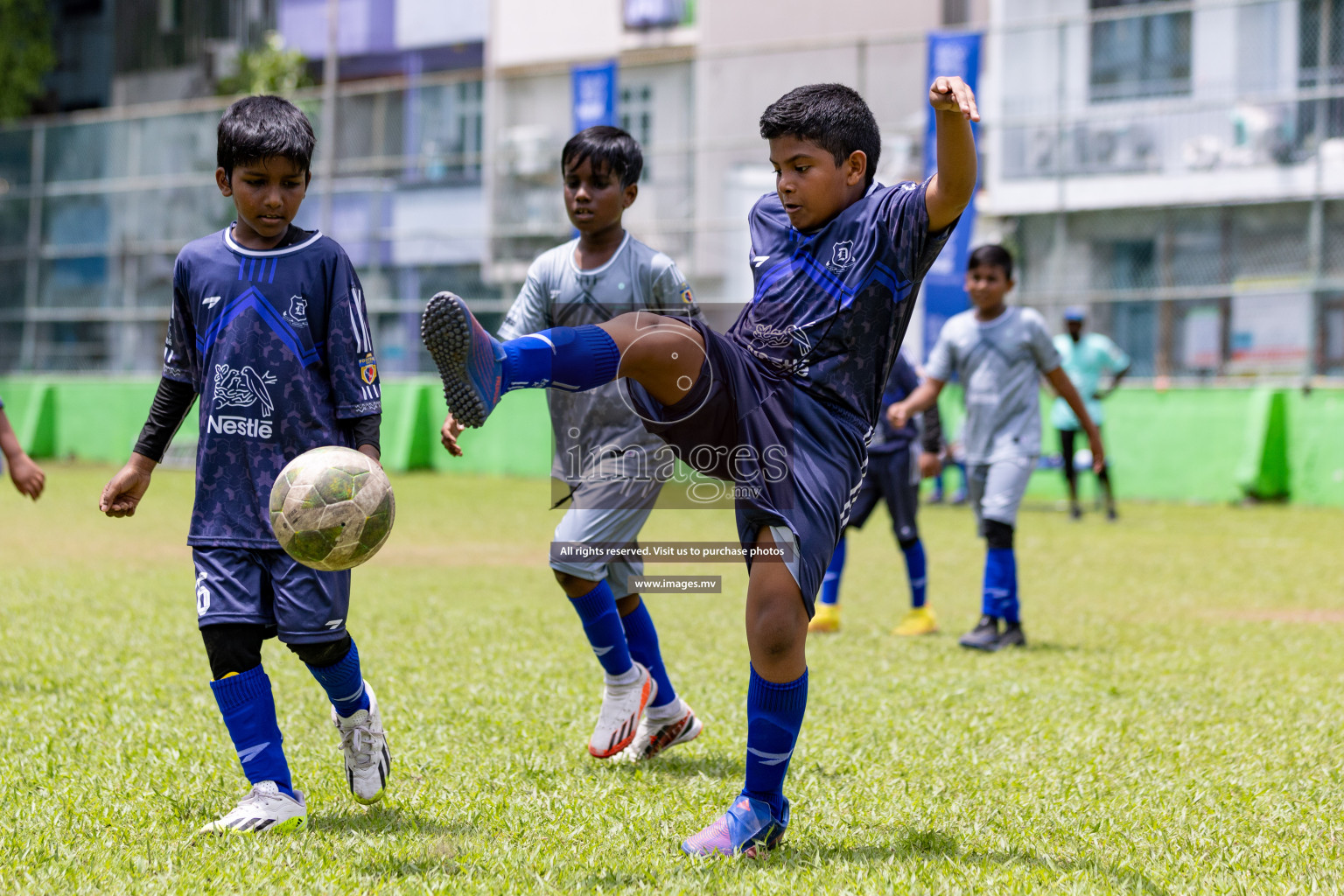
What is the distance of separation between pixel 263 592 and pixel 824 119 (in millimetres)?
1962

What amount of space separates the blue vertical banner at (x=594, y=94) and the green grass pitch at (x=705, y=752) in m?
11.5

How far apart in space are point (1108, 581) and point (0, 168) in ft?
80.5

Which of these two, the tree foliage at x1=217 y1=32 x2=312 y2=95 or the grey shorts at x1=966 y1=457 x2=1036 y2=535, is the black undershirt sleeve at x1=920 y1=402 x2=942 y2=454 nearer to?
the grey shorts at x1=966 y1=457 x2=1036 y2=535

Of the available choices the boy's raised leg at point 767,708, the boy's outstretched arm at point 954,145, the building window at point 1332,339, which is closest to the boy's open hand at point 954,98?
the boy's outstretched arm at point 954,145

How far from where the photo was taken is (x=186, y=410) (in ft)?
13.5

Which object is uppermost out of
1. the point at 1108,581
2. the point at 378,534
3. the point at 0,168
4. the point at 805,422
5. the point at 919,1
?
the point at 919,1

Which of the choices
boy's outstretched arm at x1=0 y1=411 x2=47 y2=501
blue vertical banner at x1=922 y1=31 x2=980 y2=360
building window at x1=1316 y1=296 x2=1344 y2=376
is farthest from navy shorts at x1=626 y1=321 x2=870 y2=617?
building window at x1=1316 y1=296 x2=1344 y2=376

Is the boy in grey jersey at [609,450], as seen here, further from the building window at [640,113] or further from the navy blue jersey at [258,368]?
the building window at [640,113]

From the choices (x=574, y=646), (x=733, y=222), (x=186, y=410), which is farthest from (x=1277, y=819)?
(x=733, y=222)

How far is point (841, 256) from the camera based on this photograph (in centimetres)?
365

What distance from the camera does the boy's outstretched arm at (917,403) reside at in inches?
292

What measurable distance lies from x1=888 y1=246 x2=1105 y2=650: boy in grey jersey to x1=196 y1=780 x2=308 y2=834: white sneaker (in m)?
4.56

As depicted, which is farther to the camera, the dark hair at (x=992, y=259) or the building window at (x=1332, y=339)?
the building window at (x=1332, y=339)

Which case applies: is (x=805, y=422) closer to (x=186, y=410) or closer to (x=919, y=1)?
(x=186, y=410)
